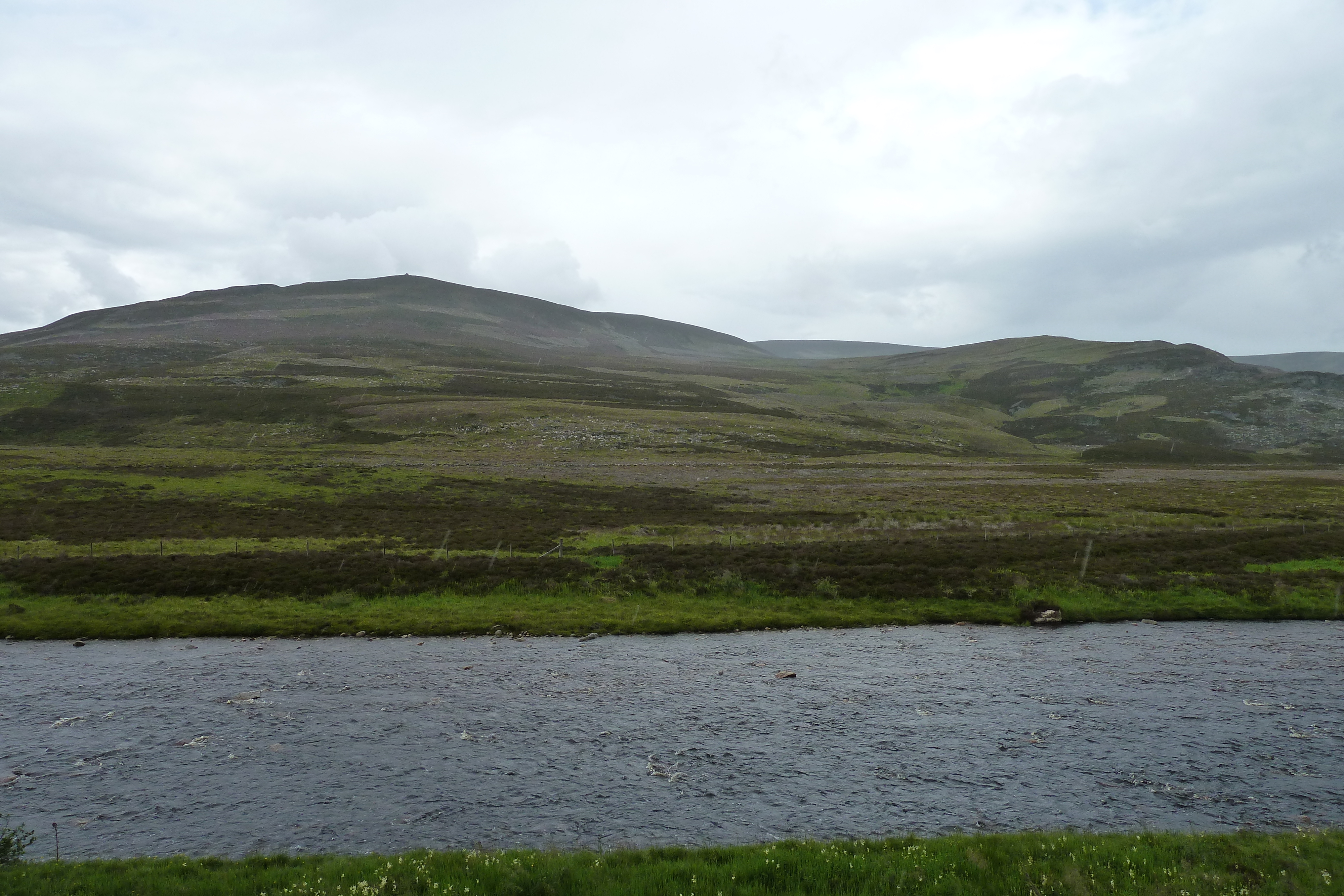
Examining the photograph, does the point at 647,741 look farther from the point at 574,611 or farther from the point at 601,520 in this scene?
the point at 601,520

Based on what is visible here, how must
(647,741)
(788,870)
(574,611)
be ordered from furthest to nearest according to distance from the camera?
(574,611)
(647,741)
(788,870)

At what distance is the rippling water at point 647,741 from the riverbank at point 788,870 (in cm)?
167

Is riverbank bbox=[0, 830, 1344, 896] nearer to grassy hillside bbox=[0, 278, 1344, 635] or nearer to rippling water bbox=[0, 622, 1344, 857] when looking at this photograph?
rippling water bbox=[0, 622, 1344, 857]

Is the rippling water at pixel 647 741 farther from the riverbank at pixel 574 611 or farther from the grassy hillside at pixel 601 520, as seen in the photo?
the grassy hillside at pixel 601 520

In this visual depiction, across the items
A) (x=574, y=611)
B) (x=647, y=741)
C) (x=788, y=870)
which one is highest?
(x=788, y=870)

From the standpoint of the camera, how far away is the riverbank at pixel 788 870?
40.6 ft

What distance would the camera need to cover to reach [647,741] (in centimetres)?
2145

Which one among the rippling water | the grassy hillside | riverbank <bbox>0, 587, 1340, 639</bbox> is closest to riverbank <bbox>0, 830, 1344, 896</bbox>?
the rippling water

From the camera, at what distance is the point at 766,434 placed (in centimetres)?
15212

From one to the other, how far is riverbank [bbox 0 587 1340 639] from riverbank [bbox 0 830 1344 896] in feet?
66.7

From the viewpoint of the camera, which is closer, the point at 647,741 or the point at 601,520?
the point at 647,741

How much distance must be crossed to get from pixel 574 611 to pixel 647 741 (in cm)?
1610

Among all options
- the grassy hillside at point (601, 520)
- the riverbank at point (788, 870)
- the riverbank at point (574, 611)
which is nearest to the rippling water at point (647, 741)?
the riverbank at point (788, 870)

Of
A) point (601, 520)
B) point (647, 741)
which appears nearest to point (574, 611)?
point (647, 741)
